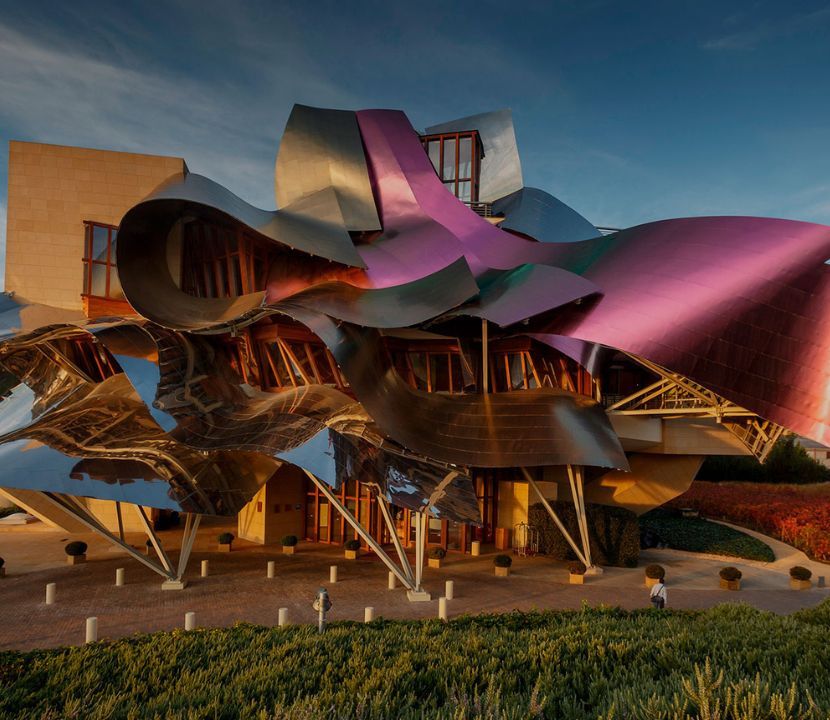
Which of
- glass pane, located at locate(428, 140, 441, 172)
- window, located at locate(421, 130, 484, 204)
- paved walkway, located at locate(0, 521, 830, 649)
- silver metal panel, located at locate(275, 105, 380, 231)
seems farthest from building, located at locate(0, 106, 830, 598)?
glass pane, located at locate(428, 140, 441, 172)

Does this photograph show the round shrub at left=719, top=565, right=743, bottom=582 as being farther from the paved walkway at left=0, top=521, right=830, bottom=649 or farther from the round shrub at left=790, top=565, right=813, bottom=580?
the round shrub at left=790, top=565, right=813, bottom=580

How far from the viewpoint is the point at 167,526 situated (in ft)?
96.1

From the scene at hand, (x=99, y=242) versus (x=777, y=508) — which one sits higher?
→ (x=99, y=242)

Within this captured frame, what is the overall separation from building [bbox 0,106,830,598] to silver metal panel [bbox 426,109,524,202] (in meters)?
4.98

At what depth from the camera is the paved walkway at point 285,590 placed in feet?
50.1

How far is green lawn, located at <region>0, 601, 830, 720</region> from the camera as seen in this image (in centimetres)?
473

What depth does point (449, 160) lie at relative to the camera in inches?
1351

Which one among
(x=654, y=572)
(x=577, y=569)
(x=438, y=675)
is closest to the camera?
(x=438, y=675)

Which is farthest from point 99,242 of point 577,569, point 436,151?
point 577,569

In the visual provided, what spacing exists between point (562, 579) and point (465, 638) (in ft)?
46.3

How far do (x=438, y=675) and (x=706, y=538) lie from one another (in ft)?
82.7

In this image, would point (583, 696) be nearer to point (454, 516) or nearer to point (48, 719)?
point (48, 719)

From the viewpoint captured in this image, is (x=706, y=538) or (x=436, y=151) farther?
(x=436, y=151)

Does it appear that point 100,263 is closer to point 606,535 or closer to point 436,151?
point 436,151
